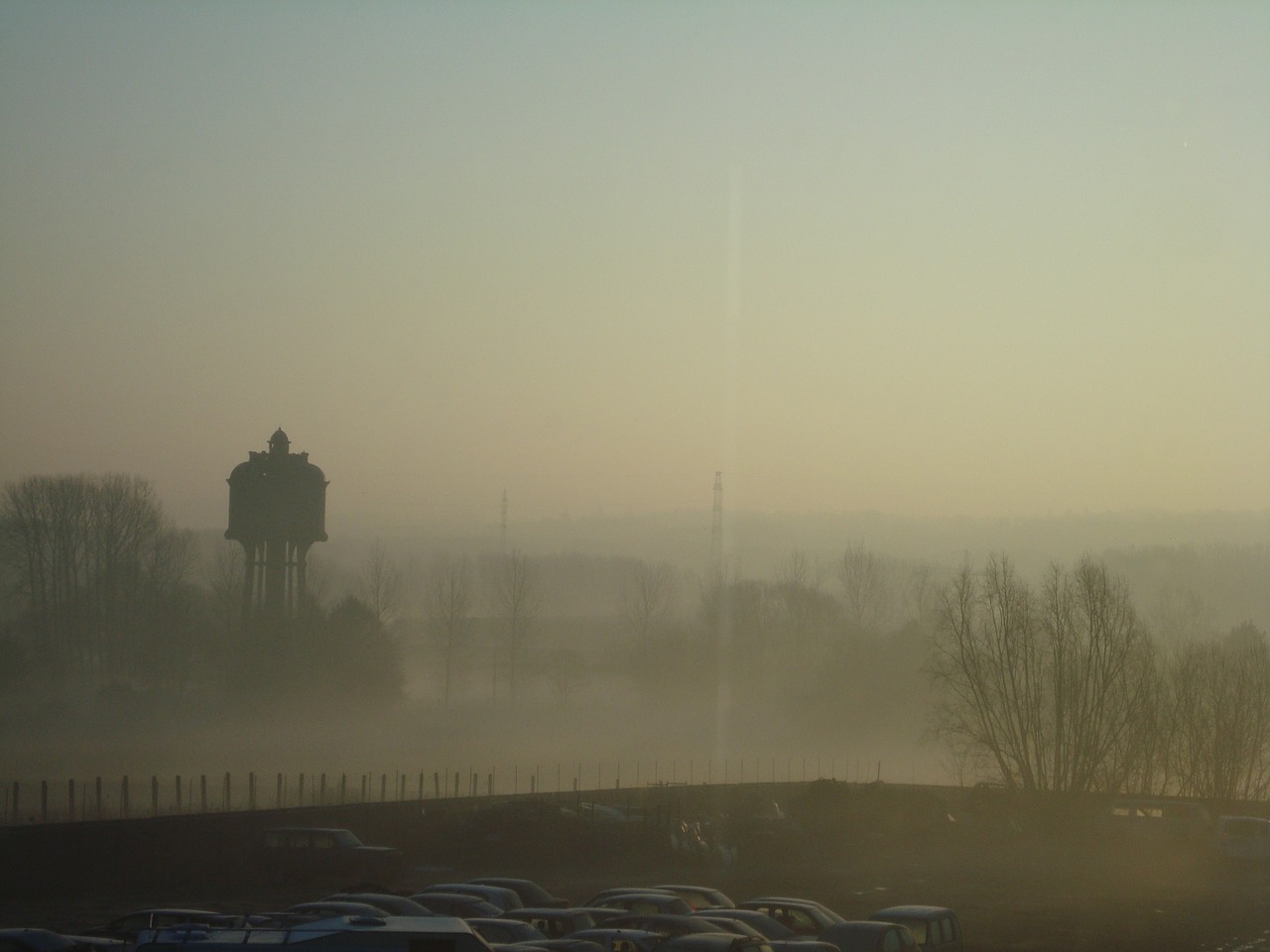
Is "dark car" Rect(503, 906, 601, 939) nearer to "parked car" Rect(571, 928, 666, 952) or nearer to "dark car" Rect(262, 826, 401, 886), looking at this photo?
"parked car" Rect(571, 928, 666, 952)

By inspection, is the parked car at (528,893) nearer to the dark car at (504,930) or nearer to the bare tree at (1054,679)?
the dark car at (504,930)

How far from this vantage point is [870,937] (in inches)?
619

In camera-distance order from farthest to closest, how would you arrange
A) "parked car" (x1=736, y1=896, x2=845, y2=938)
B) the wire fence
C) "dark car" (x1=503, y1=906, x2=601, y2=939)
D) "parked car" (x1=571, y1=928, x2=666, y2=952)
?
the wire fence → "parked car" (x1=736, y1=896, x2=845, y2=938) → "dark car" (x1=503, y1=906, x2=601, y2=939) → "parked car" (x1=571, y1=928, x2=666, y2=952)

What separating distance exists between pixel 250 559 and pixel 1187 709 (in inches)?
1709

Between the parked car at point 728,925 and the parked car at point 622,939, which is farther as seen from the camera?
the parked car at point 728,925

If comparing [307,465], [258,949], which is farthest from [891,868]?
[307,465]

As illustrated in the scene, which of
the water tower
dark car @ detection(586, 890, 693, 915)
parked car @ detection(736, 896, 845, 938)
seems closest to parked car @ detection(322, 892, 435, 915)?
dark car @ detection(586, 890, 693, 915)

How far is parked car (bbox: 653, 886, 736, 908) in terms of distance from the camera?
1911cm

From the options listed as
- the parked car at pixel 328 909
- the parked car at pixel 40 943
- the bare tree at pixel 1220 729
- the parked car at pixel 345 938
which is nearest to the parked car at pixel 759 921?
the parked car at pixel 328 909

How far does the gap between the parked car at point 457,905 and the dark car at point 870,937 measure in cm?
427

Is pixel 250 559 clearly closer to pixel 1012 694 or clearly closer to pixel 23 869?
pixel 1012 694

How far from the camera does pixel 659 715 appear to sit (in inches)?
3339

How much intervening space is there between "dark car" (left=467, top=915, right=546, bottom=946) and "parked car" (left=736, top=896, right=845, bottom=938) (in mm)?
4475

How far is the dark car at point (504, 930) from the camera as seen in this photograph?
1486 cm
